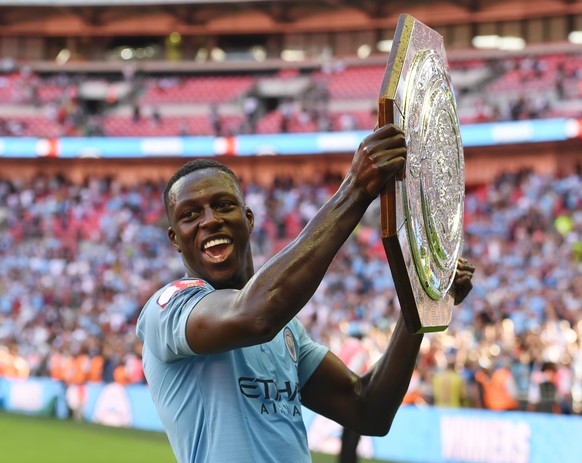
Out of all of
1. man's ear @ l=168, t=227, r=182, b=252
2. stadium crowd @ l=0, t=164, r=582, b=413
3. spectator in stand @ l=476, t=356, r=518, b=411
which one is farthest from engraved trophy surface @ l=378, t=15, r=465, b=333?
spectator in stand @ l=476, t=356, r=518, b=411

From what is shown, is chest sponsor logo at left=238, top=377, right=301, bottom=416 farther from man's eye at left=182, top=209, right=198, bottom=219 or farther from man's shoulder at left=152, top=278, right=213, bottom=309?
man's eye at left=182, top=209, right=198, bottom=219

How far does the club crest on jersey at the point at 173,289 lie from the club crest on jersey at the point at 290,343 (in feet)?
1.34

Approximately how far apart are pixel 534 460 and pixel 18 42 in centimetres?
3185

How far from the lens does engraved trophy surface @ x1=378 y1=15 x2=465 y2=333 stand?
229 centimetres

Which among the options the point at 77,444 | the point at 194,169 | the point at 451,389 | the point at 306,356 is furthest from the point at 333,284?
the point at 194,169

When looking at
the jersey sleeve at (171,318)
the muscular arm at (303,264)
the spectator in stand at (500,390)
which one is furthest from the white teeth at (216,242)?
the spectator in stand at (500,390)

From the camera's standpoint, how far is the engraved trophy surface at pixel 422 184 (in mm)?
2287

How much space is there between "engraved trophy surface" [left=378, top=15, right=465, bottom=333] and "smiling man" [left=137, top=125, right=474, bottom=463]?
0.09 metres

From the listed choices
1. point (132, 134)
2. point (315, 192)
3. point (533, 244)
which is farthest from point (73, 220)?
point (533, 244)

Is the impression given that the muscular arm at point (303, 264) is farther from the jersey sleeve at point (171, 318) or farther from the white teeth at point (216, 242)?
the white teeth at point (216, 242)

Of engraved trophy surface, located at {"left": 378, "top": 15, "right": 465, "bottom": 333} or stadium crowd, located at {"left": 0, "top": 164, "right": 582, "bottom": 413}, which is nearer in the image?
engraved trophy surface, located at {"left": 378, "top": 15, "right": 465, "bottom": 333}

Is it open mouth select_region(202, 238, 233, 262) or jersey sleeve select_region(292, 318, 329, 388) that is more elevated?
open mouth select_region(202, 238, 233, 262)

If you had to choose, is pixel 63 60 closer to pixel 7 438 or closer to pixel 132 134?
pixel 132 134

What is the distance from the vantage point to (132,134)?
3161cm
